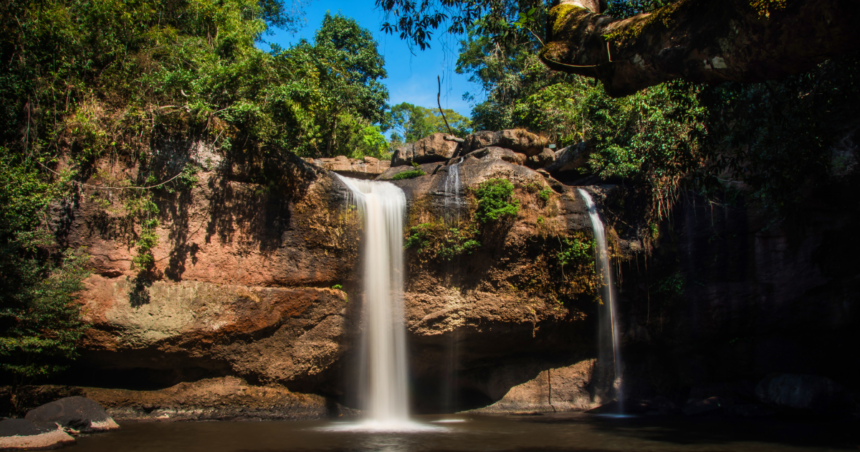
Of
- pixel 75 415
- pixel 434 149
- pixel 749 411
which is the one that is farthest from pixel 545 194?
pixel 75 415

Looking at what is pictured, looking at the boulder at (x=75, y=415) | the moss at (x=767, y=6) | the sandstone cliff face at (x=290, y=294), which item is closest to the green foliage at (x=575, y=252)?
the sandstone cliff face at (x=290, y=294)

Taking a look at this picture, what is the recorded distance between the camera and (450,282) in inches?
487

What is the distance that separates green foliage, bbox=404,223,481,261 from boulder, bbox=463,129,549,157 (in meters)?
5.47

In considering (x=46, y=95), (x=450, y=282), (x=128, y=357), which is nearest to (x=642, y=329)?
(x=450, y=282)

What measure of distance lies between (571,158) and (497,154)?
2.66 meters

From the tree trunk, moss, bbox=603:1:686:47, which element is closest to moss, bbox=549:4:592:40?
the tree trunk

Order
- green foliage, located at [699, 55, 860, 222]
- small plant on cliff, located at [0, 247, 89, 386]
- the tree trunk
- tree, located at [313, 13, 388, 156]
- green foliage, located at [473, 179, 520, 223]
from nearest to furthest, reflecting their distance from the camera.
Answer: the tree trunk → green foliage, located at [699, 55, 860, 222] → small plant on cliff, located at [0, 247, 89, 386] → green foliage, located at [473, 179, 520, 223] → tree, located at [313, 13, 388, 156]

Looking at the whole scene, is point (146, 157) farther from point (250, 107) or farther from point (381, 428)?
point (381, 428)

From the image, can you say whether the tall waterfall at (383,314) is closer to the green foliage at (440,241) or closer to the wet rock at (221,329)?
the green foliage at (440,241)

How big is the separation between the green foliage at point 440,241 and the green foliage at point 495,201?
0.49 m

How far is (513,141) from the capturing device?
54.8 ft

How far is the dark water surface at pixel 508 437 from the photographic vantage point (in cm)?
768

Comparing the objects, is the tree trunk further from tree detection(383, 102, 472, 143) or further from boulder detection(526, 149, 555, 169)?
tree detection(383, 102, 472, 143)

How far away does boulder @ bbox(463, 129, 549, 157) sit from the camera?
16.8 meters
